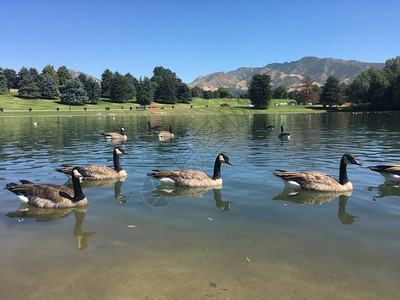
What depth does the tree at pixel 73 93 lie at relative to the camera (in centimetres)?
11856

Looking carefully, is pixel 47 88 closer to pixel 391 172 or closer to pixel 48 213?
pixel 48 213

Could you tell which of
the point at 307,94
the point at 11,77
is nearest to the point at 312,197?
the point at 307,94

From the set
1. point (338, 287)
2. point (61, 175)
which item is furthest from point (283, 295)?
point (61, 175)

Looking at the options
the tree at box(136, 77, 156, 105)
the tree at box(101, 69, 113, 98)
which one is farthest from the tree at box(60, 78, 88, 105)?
the tree at box(101, 69, 113, 98)

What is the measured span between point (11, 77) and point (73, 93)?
224 ft

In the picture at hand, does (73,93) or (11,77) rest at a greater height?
(11,77)

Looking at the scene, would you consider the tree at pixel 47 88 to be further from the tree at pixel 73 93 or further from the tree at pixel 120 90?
the tree at pixel 120 90

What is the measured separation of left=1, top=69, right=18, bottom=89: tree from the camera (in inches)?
6191

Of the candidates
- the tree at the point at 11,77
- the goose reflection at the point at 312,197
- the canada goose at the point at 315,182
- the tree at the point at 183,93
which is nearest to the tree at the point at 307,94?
the tree at the point at 183,93

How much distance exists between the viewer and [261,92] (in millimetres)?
132250

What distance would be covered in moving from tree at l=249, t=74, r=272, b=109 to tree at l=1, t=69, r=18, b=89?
132693mm

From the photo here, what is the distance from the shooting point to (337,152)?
856 inches

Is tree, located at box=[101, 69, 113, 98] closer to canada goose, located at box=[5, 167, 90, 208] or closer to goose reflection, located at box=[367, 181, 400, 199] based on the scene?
canada goose, located at box=[5, 167, 90, 208]

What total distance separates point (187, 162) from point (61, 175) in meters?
7.49
